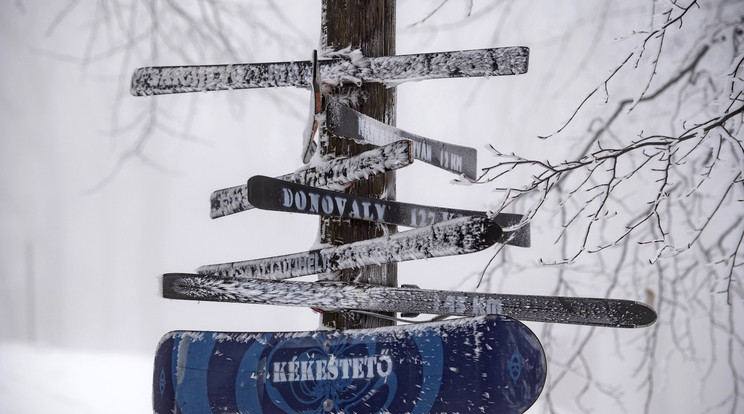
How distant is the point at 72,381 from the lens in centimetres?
789

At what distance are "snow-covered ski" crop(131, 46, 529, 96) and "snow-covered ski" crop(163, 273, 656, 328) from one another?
0.58 m

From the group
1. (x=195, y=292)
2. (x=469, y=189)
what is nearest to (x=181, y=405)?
(x=195, y=292)

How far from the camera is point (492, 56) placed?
170 cm

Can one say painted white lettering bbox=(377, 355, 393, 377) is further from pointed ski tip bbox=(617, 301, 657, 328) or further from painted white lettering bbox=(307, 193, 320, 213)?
pointed ski tip bbox=(617, 301, 657, 328)

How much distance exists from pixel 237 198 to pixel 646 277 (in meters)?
2.51

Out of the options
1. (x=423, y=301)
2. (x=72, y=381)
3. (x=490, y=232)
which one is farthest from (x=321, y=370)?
(x=72, y=381)

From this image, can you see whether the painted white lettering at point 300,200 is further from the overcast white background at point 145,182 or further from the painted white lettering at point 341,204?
the overcast white background at point 145,182

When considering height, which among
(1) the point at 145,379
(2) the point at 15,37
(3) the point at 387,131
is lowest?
(1) the point at 145,379

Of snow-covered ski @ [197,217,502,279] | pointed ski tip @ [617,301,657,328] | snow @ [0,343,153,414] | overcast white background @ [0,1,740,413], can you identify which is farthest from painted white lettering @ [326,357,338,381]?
snow @ [0,343,153,414]

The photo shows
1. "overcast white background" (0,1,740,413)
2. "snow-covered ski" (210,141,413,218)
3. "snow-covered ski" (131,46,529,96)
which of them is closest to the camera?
"snow-covered ski" (210,141,413,218)

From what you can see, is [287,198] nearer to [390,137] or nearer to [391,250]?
[391,250]

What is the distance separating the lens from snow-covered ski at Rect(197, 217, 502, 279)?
1398 mm

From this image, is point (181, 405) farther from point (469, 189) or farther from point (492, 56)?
point (469, 189)

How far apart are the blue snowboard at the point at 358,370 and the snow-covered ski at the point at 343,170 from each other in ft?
1.27
